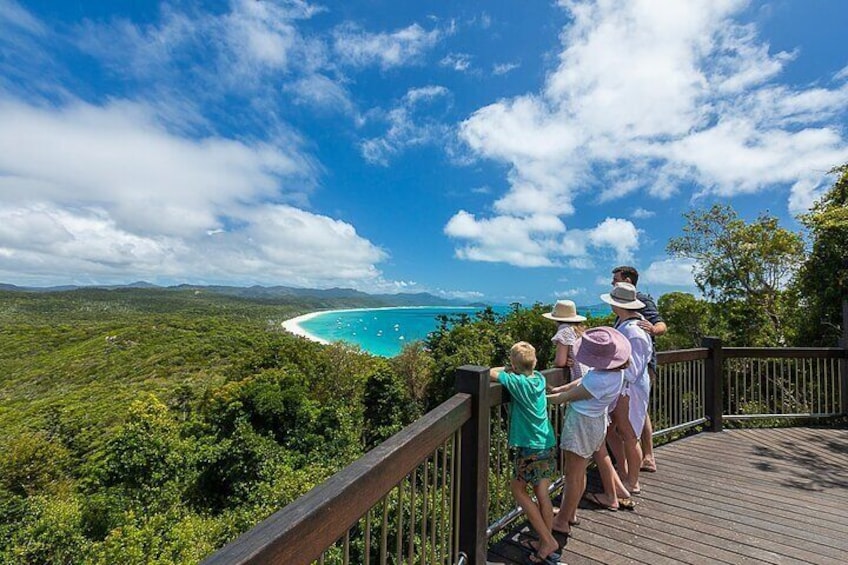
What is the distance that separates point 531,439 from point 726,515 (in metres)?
1.84

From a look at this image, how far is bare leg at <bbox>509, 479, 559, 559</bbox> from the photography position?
6.89 feet

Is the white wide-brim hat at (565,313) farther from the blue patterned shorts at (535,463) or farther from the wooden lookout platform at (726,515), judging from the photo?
the wooden lookout platform at (726,515)

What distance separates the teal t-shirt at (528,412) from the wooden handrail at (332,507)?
60 cm

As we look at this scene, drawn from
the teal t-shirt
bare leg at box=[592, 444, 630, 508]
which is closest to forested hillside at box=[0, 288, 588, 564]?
bare leg at box=[592, 444, 630, 508]

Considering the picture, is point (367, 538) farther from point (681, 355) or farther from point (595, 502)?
point (681, 355)

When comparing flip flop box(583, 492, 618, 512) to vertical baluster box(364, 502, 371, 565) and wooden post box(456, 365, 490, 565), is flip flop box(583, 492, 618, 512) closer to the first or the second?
wooden post box(456, 365, 490, 565)

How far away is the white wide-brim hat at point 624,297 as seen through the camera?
262 cm

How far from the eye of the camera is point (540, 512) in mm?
2164

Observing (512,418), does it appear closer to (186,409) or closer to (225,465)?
(225,465)

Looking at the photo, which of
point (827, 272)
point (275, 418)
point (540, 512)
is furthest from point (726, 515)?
point (275, 418)

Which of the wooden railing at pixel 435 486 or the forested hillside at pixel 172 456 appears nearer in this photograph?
the wooden railing at pixel 435 486

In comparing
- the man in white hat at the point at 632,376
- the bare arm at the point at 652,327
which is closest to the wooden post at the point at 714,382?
the bare arm at the point at 652,327

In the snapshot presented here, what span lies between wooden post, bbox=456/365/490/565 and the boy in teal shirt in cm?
18

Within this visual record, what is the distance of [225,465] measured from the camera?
18.6 meters
